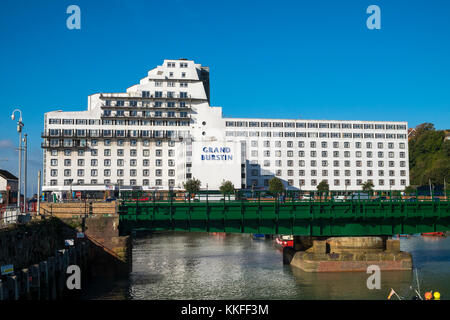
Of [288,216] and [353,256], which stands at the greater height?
[288,216]

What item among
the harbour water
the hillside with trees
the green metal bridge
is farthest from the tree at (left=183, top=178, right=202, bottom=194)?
the hillside with trees

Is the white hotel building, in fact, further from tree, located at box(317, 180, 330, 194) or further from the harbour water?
the harbour water

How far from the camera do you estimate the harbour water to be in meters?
42.6

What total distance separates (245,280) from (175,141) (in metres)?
94.7

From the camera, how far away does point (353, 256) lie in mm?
53500

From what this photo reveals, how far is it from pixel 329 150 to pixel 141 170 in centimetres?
6017

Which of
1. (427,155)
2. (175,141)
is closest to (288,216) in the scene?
(175,141)

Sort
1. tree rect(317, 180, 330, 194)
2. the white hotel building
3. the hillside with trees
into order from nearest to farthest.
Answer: the white hotel building → tree rect(317, 180, 330, 194) → the hillside with trees

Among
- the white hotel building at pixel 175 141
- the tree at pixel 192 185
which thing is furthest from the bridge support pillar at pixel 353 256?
the white hotel building at pixel 175 141

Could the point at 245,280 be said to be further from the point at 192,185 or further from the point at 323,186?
the point at 323,186

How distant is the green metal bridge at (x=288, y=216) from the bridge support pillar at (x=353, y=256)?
3885 mm

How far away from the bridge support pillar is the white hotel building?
73123mm
